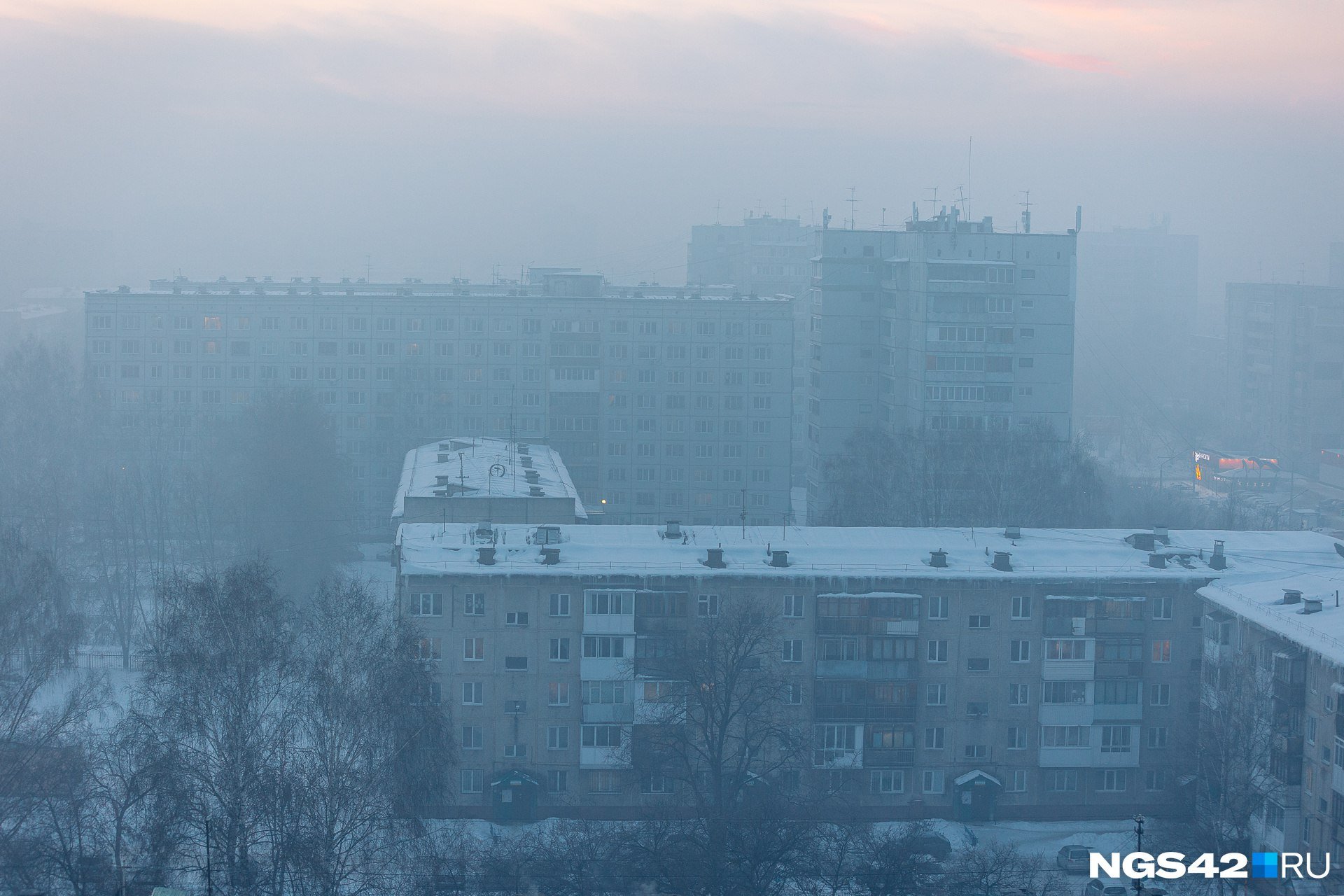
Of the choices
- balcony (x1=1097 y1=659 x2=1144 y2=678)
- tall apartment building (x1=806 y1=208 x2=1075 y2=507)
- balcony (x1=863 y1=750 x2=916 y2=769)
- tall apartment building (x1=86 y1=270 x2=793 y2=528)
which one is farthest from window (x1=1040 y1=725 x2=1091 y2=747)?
tall apartment building (x1=86 y1=270 x2=793 y2=528)

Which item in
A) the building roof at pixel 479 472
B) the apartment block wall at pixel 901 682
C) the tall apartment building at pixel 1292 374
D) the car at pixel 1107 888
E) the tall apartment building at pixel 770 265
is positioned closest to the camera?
the car at pixel 1107 888

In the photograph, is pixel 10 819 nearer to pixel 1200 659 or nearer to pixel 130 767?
pixel 130 767

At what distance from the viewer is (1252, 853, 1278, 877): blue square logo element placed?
726 inches

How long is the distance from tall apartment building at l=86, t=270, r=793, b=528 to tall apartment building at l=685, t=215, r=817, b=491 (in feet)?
13.3

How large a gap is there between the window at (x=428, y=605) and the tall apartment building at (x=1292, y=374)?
4128cm

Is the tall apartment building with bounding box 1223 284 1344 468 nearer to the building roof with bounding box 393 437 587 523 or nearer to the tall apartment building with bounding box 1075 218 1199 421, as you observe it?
the tall apartment building with bounding box 1075 218 1199 421

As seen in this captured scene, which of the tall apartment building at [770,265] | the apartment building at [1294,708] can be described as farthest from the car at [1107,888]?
the tall apartment building at [770,265]

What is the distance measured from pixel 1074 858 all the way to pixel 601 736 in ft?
20.6

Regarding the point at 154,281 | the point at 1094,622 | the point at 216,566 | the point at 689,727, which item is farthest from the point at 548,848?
the point at 154,281

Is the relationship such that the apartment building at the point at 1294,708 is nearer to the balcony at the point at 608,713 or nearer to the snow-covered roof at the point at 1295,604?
the snow-covered roof at the point at 1295,604

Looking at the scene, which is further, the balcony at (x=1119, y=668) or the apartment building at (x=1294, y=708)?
the balcony at (x=1119, y=668)

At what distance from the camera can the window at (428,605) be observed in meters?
20.8

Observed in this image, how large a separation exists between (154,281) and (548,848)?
31935 millimetres

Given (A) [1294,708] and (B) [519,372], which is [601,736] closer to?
(A) [1294,708]
